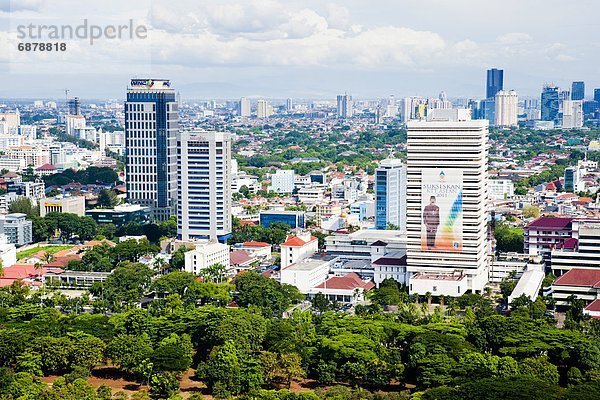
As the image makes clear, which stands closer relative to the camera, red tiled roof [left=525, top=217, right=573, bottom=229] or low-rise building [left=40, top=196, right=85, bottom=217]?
red tiled roof [left=525, top=217, right=573, bottom=229]

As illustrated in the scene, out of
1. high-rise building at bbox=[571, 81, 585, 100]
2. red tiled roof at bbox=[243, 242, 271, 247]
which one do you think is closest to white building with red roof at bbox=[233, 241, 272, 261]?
red tiled roof at bbox=[243, 242, 271, 247]

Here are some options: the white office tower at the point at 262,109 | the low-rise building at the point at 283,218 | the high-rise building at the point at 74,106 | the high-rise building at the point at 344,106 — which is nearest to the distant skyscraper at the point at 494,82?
the high-rise building at the point at 344,106

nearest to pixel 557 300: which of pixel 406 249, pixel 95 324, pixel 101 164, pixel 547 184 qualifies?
pixel 406 249

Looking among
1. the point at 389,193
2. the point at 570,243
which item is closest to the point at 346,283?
the point at 570,243

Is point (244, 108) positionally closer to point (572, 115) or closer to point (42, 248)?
point (572, 115)

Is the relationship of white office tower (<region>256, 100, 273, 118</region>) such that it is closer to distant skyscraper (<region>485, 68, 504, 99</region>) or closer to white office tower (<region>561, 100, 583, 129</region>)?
distant skyscraper (<region>485, 68, 504, 99</region>)

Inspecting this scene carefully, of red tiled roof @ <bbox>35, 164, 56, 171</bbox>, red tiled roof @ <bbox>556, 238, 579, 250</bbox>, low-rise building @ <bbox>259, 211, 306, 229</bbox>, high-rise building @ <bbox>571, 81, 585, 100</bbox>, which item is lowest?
low-rise building @ <bbox>259, 211, 306, 229</bbox>

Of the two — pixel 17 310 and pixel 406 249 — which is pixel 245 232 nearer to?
pixel 406 249
